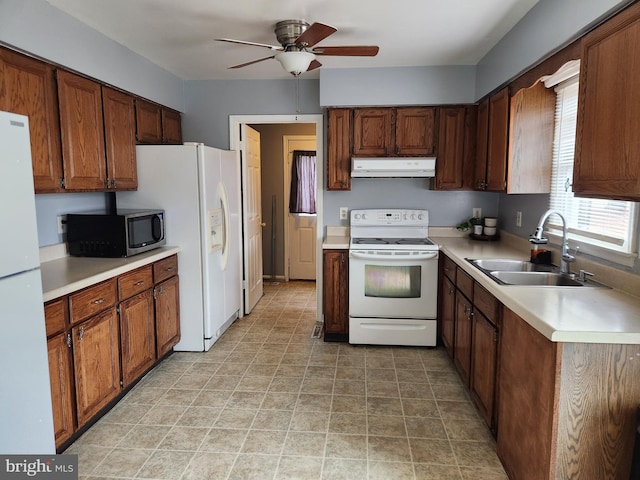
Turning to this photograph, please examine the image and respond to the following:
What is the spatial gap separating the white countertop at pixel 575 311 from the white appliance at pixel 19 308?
1.93m

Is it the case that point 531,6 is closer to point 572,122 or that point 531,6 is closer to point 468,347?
point 572,122

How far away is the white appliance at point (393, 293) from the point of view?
3.45 metres

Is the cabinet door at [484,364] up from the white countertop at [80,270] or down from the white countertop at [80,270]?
down

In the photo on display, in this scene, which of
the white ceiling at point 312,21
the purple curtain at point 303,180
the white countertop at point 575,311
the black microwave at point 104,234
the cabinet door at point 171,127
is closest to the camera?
the white countertop at point 575,311

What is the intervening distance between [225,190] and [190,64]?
1106mm

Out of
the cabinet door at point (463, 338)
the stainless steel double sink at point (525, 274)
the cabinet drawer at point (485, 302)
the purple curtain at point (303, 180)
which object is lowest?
the cabinet door at point (463, 338)

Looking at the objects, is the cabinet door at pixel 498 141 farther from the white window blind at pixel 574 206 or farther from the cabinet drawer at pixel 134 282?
the cabinet drawer at pixel 134 282

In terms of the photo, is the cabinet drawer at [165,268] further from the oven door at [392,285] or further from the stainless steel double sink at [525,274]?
the stainless steel double sink at [525,274]

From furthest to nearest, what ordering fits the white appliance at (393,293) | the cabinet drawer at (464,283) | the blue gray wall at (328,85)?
the white appliance at (393,293)
the cabinet drawer at (464,283)
the blue gray wall at (328,85)

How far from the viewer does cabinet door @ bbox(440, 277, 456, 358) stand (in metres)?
3.11

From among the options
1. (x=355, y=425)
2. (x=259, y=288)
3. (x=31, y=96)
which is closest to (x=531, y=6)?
(x=355, y=425)

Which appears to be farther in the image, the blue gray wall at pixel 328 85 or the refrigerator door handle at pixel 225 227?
the refrigerator door handle at pixel 225 227

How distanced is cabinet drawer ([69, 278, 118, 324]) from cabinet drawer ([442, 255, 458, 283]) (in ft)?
7.52

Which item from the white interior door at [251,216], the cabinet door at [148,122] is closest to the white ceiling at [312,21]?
the cabinet door at [148,122]
